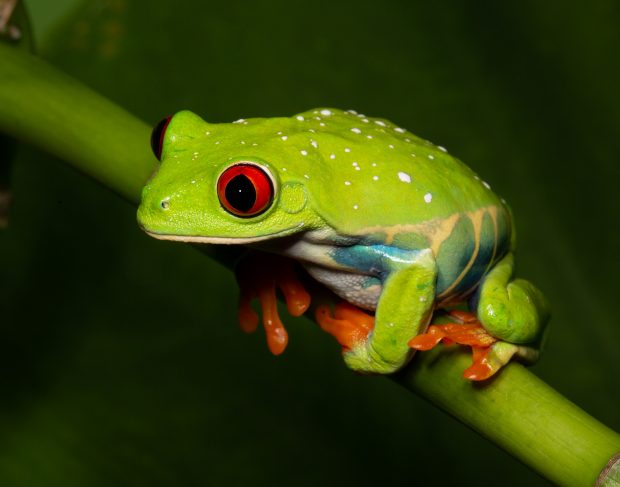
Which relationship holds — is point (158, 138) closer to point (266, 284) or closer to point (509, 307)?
point (266, 284)

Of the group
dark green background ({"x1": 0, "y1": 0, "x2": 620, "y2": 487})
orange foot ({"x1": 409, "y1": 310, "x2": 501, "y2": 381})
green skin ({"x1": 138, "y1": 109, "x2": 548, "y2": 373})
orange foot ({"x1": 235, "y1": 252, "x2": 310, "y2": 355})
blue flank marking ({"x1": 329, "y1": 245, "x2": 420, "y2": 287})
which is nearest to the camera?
orange foot ({"x1": 409, "y1": 310, "x2": 501, "y2": 381})

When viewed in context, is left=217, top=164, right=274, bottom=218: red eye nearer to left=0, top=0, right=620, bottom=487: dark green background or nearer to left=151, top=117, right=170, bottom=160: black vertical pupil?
left=151, top=117, right=170, bottom=160: black vertical pupil

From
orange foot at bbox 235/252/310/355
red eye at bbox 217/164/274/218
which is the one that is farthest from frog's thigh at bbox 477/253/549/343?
red eye at bbox 217/164/274/218

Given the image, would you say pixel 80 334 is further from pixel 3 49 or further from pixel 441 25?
pixel 441 25

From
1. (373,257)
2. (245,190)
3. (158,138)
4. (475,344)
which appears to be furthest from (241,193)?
(475,344)

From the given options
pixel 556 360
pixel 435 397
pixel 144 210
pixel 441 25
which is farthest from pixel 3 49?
pixel 556 360

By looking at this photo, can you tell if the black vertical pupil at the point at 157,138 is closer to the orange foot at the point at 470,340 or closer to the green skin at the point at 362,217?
the green skin at the point at 362,217

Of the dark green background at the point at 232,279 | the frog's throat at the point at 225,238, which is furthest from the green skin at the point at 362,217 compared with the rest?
the dark green background at the point at 232,279
